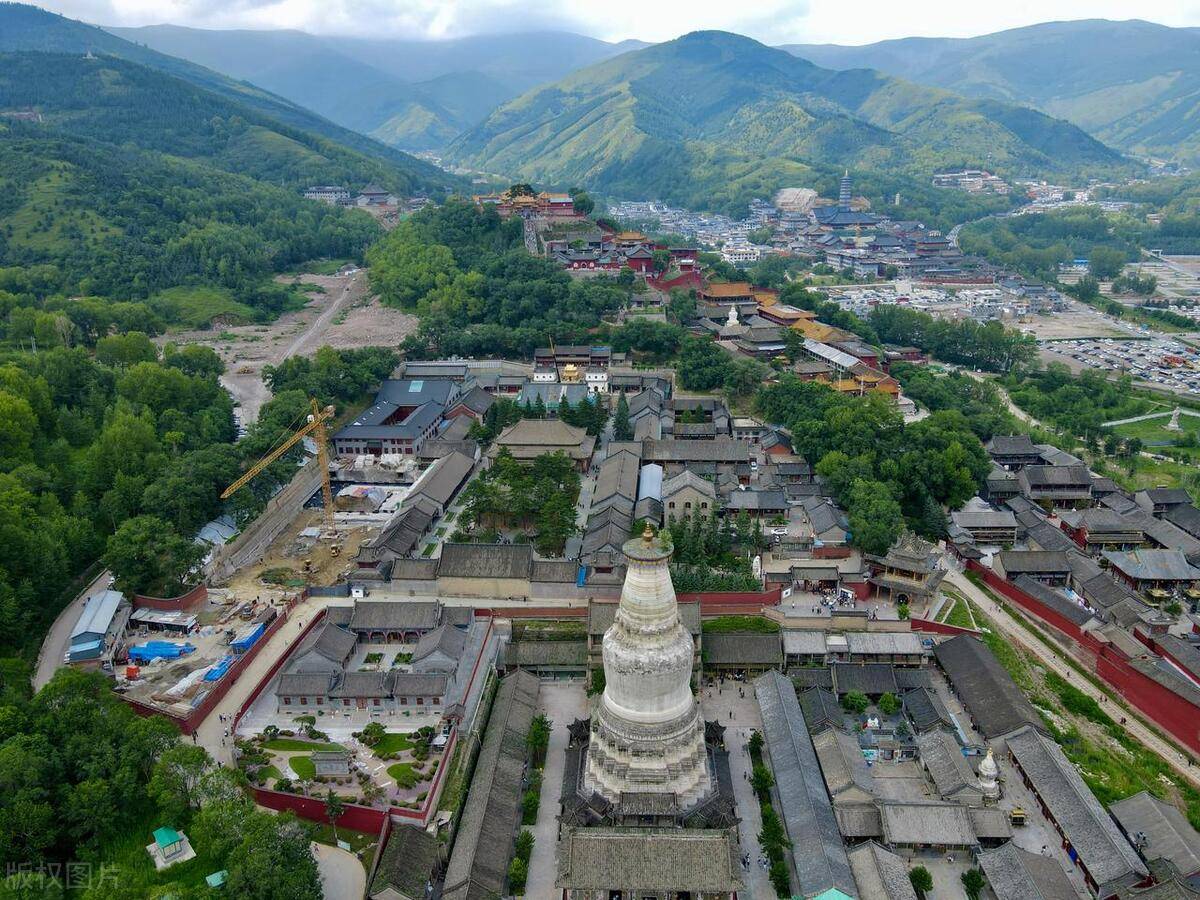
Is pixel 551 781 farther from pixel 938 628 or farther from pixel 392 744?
pixel 938 628

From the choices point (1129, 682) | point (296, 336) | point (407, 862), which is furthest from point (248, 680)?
point (296, 336)

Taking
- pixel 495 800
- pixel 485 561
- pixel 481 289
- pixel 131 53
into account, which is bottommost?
pixel 495 800

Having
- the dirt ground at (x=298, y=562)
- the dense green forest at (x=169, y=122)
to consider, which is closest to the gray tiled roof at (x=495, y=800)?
the dirt ground at (x=298, y=562)

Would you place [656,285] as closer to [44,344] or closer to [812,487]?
[812,487]

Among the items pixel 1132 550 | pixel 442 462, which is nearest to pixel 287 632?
pixel 442 462

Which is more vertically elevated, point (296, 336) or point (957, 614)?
point (957, 614)

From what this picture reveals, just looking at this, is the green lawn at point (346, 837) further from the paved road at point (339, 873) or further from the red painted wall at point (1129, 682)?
the red painted wall at point (1129, 682)
